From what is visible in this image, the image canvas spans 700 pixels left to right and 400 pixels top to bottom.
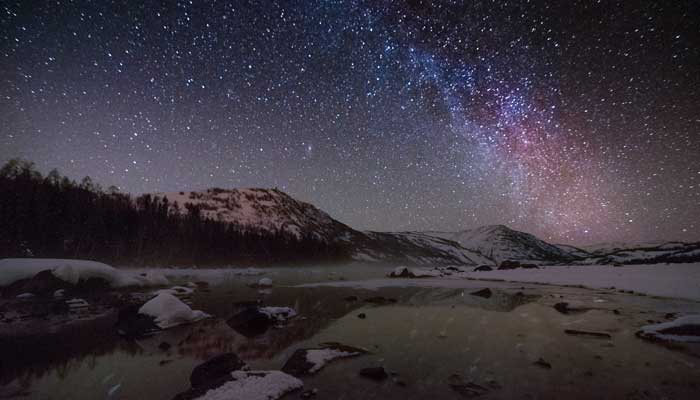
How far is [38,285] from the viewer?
64.3ft

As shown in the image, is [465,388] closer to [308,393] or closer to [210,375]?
[308,393]

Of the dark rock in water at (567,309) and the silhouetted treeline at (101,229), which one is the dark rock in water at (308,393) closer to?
the dark rock in water at (567,309)

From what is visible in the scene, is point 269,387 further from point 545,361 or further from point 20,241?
point 20,241

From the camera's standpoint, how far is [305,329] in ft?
37.2

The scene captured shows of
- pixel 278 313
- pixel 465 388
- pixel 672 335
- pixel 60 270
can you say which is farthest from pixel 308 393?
pixel 60 270

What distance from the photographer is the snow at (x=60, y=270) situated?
19500 mm

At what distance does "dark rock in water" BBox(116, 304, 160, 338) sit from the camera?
10.8 metres

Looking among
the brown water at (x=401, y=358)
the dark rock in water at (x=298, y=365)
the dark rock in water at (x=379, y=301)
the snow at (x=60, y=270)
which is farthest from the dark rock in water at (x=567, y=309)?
the snow at (x=60, y=270)

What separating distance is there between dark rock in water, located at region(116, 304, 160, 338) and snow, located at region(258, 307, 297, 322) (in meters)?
3.78

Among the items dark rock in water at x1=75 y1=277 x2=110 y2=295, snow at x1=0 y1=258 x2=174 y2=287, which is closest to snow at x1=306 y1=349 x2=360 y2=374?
dark rock in water at x1=75 y1=277 x2=110 y2=295

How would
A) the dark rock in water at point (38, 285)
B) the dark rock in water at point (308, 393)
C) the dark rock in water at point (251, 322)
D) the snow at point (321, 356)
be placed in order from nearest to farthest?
the dark rock in water at point (308, 393), the snow at point (321, 356), the dark rock in water at point (251, 322), the dark rock in water at point (38, 285)

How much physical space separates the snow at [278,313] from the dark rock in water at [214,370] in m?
5.39

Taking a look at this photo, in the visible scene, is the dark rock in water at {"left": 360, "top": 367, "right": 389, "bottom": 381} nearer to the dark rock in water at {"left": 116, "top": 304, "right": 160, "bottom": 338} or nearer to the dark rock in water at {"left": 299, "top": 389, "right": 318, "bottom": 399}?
the dark rock in water at {"left": 299, "top": 389, "right": 318, "bottom": 399}

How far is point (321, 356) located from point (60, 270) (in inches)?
882
